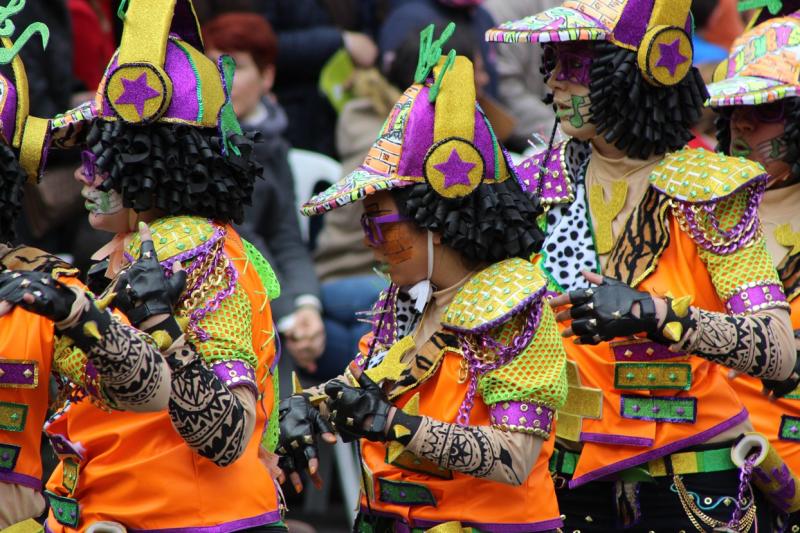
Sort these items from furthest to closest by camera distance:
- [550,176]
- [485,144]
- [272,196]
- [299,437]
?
1. [272,196]
2. [550,176]
3. [299,437]
4. [485,144]

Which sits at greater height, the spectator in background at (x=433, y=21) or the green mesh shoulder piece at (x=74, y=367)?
the green mesh shoulder piece at (x=74, y=367)

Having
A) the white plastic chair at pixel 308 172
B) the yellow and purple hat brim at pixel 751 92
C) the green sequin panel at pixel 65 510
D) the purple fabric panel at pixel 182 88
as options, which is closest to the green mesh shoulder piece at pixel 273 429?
the green sequin panel at pixel 65 510

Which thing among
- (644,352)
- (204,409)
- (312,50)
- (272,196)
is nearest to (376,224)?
(204,409)

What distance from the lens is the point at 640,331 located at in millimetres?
4523

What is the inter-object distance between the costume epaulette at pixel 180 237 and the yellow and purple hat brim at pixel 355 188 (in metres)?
0.31

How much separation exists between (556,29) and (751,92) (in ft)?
3.60

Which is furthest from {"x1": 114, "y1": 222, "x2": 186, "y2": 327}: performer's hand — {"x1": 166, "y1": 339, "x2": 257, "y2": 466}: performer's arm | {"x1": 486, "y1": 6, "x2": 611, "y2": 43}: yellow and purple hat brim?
{"x1": 486, "y1": 6, "x2": 611, "y2": 43}: yellow and purple hat brim

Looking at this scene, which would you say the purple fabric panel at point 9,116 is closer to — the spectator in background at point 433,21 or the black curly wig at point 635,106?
the black curly wig at point 635,106

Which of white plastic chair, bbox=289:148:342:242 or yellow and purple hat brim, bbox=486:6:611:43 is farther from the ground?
yellow and purple hat brim, bbox=486:6:611:43

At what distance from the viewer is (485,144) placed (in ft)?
14.6

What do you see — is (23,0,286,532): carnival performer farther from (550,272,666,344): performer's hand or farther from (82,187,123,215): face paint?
(550,272,666,344): performer's hand

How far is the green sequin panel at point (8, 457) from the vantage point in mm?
4227

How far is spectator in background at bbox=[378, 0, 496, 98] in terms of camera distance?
826 cm

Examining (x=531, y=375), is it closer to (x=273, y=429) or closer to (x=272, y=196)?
(x=273, y=429)
